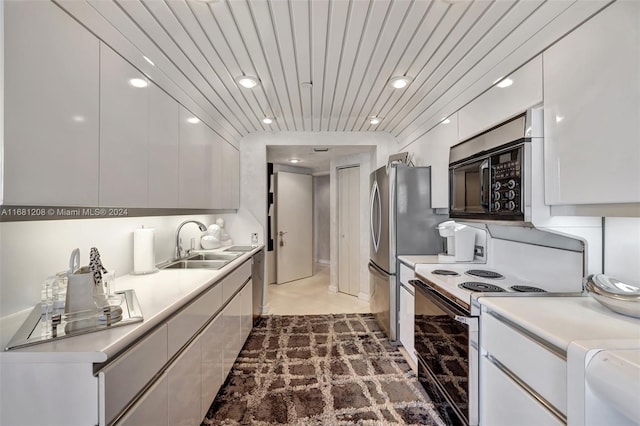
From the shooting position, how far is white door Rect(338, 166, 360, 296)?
4273 millimetres

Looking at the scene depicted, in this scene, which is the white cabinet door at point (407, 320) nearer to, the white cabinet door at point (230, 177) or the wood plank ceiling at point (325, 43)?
the wood plank ceiling at point (325, 43)

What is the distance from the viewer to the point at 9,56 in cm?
87

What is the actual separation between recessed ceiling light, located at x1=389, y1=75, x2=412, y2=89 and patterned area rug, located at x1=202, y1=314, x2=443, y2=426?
2.30 m

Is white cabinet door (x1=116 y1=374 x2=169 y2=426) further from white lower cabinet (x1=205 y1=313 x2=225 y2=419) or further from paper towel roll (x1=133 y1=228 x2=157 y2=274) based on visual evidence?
paper towel roll (x1=133 y1=228 x2=157 y2=274)

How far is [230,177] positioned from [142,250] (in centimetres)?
148

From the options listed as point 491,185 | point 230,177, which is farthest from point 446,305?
point 230,177

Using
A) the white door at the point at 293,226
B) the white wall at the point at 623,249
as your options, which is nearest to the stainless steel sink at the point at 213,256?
the white door at the point at 293,226

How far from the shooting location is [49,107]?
1.00 metres

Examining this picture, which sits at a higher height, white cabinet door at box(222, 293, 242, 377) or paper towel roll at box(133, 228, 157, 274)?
paper towel roll at box(133, 228, 157, 274)

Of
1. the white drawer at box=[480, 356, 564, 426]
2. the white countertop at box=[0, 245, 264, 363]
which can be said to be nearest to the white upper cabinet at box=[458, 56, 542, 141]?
the white drawer at box=[480, 356, 564, 426]

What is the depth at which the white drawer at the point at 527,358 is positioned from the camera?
94 cm

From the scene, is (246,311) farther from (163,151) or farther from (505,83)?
(505,83)

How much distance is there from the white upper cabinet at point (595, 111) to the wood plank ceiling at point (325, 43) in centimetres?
25

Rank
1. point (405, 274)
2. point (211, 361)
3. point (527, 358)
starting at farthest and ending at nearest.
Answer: point (405, 274), point (211, 361), point (527, 358)
